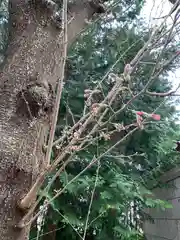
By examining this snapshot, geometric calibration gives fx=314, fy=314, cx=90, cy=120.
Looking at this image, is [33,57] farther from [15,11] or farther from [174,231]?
[174,231]

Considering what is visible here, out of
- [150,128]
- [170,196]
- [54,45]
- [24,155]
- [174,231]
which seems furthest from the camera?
[170,196]

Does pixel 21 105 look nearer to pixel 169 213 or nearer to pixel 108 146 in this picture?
pixel 108 146

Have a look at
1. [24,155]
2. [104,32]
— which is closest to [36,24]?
[24,155]

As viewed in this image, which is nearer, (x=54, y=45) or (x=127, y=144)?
(x=54, y=45)

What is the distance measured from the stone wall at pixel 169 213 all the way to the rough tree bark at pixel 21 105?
9.04 ft

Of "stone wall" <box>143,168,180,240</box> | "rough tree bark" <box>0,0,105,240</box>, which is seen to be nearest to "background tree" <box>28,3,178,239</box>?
"stone wall" <box>143,168,180,240</box>

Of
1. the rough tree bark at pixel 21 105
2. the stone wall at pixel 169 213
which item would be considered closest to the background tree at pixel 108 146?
the stone wall at pixel 169 213

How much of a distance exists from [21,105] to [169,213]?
3.09 meters

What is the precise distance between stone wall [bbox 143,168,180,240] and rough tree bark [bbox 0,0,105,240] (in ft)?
9.04

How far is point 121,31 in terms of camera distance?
3.11 meters

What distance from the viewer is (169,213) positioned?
11.4ft

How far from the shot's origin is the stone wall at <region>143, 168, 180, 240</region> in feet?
10.7

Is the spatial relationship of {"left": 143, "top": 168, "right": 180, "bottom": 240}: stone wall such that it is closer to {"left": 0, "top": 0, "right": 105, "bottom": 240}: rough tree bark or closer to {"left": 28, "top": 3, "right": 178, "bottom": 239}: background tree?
{"left": 28, "top": 3, "right": 178, "bottom": 239}: background tree

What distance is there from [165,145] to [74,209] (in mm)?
1101
